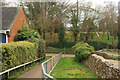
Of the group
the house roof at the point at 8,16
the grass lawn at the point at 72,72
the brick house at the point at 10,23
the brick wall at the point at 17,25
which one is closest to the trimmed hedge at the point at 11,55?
the grass lawn at the point at 72,72

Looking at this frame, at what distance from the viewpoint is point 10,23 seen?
1388 cm

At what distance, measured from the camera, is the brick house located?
13.0m

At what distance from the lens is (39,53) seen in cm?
1731

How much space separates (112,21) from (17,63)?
2503 cm

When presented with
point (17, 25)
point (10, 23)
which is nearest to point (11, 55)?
point (10, 23)

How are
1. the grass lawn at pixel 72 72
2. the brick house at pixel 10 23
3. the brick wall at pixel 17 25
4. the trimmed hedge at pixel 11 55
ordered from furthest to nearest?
the brick wall at pixel 17 25
the brick house at pixel 10 23
the grass lawn at pixel 72 72
the trimmed hedge at pixel 11 55

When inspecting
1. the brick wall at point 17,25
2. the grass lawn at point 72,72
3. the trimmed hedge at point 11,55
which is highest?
the brick wall at point 17,25

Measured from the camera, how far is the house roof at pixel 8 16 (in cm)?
1346

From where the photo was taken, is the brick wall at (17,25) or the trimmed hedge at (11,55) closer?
the trimmed hedge at (11,55)

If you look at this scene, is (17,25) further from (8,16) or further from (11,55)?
(11,55)

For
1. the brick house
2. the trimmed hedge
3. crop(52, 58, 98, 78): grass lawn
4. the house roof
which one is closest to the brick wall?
the brick house

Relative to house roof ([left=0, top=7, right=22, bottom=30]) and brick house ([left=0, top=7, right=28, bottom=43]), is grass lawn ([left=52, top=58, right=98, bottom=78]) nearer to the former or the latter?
brick house ([left=0, top=7, right=28, bottom=43])

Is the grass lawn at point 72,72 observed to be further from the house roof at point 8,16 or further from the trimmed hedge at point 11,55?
the house roof at point 8,16

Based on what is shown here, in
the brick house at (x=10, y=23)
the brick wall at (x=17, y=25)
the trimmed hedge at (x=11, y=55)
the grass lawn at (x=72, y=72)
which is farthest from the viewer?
the brick wall at (x=17, y=25)
